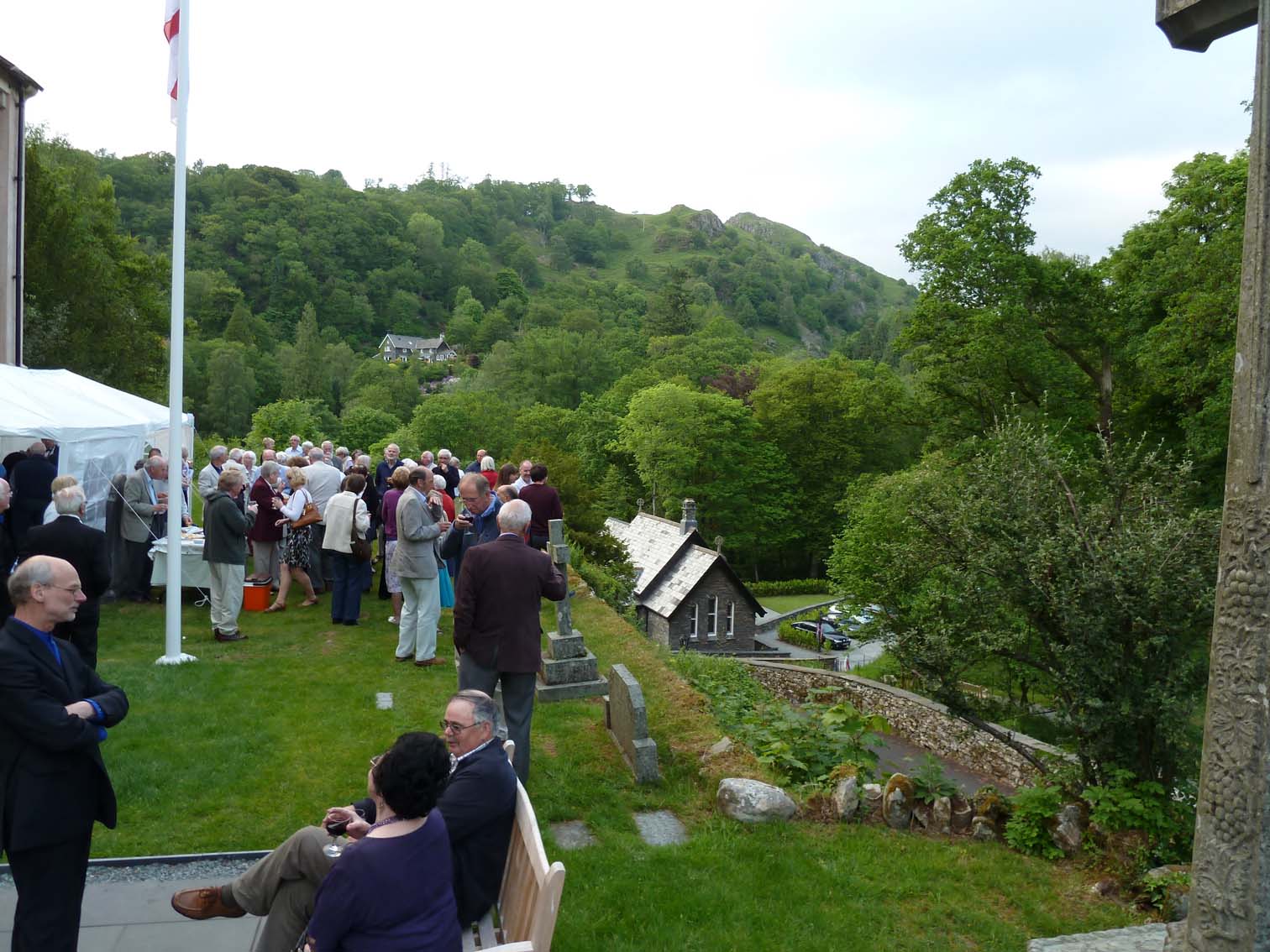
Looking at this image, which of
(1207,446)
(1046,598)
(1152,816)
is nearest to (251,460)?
(1046,598)

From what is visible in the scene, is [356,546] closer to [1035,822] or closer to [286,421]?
[1035,822]

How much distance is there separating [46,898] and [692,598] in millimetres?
33519

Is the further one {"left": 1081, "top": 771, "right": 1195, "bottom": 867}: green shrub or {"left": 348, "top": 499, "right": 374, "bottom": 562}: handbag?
{"left": 348, "top": 499, "right": 374, "bottom": 562}: handbag

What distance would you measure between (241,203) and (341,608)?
379ft

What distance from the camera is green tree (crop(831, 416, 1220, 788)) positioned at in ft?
24.0

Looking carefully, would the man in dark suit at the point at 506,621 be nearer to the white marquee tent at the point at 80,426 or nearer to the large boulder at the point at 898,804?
the large boulder at the point at 898,804

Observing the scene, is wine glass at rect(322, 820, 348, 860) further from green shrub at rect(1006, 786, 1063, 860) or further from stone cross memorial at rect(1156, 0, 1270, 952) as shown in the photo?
green shrub at rect(1006, 786, 1063, 860)

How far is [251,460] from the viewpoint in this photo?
53.5ft

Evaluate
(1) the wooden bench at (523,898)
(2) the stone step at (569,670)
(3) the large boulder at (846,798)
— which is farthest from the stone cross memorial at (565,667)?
(1) the wooden bench at (523,898)

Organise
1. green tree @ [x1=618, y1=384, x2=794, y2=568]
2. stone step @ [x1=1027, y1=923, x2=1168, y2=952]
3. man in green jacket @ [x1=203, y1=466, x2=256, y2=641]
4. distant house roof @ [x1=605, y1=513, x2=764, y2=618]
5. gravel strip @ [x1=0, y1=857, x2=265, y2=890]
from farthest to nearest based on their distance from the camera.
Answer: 1. green tree @ [x1=618, y1=384, x2=794, y2=568]
2. distant house roof @ [x1=605, y1=513, x2=764, y2=618]
3. man in green jacket @ [x1=203, y1=466, x2=256, y2=641]
4. gravel strip @ [x1=0, y1=857, x2=265, y2=890]
5. stone step @ [x1=1027, y1=923, x2=1168, y2=952]

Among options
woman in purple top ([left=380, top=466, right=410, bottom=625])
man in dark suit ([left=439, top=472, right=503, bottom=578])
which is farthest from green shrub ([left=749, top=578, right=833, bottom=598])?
man in dark suit ([left=439, top=472, right=503, bottom=578])

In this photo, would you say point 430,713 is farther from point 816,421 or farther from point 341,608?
point 816,421

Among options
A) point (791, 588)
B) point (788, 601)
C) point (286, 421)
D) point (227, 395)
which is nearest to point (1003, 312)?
point (788, 601)

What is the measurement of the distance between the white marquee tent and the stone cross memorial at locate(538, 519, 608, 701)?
6881 mm
